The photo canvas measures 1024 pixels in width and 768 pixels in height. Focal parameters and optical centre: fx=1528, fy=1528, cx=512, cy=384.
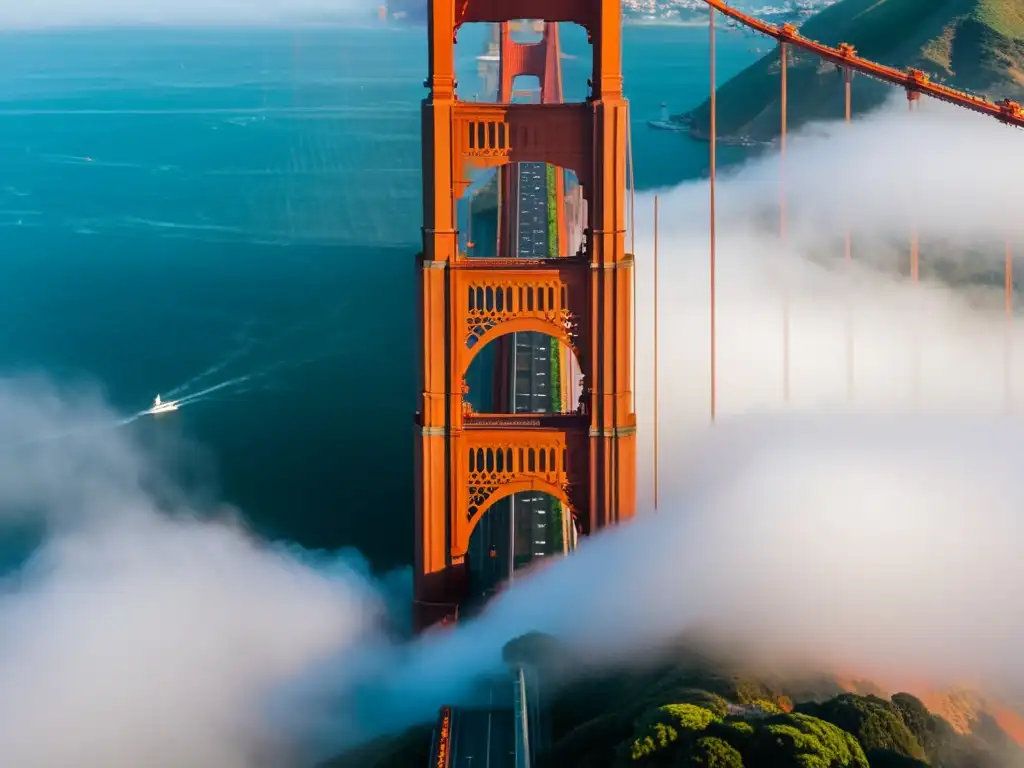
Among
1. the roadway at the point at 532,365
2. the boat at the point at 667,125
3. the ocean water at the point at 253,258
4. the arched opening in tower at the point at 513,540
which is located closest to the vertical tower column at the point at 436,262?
the arched opening in tower at the point at 513,540

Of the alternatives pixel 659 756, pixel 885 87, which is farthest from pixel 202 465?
pixel 885 87

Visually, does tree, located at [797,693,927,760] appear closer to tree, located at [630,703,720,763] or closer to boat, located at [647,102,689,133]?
tree, located at [630,703,720,763]

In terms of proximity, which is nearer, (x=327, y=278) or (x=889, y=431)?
(x=889, y=431)

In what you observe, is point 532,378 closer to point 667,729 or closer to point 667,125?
point 667,729

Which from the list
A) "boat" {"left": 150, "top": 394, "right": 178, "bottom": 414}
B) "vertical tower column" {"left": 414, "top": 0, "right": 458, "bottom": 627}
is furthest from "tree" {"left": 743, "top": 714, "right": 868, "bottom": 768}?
"boat" {"left": 150, "top": 394, "right": 178, "bottom": 414}

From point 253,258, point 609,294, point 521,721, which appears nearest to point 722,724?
point 521,721

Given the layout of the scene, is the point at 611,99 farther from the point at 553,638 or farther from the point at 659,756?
the point at 659,756
